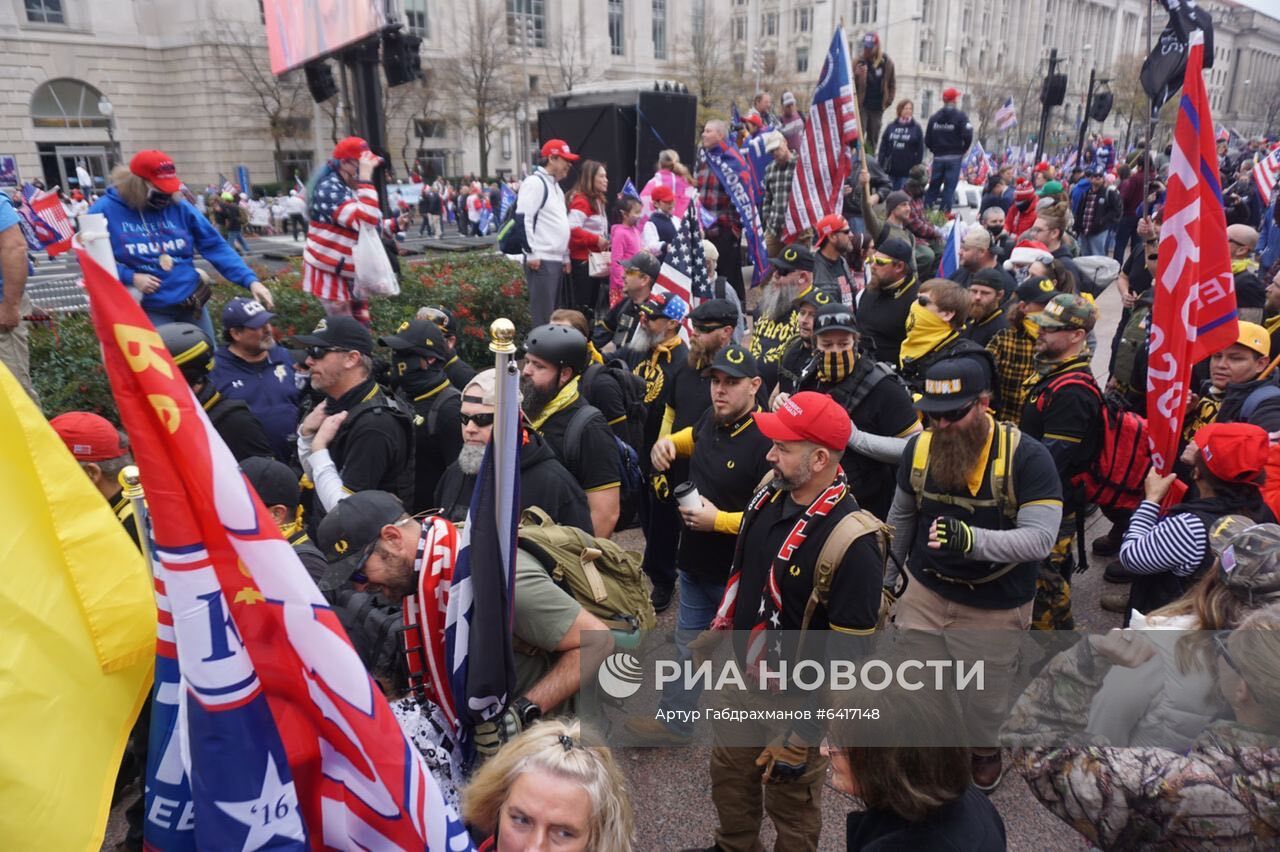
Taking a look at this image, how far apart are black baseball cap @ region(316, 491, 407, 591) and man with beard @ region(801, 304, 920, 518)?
7.58 ft

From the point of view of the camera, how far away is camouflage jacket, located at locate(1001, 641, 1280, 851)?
196 centimetres

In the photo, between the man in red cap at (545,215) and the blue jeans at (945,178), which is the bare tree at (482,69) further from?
the man in red cap at (545,215)

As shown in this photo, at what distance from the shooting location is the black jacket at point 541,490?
3525 mm

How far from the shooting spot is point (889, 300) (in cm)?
654

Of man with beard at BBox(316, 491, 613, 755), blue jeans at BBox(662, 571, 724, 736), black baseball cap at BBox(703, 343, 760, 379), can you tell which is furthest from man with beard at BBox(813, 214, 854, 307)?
man with beard at BBox(316, 491, 613, 755)

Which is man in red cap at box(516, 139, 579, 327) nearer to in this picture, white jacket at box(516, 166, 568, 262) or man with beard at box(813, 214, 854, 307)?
white jacket at box(516, 166, 568, 262)

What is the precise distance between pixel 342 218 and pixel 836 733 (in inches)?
230

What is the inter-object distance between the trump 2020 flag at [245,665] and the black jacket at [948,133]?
1659cm

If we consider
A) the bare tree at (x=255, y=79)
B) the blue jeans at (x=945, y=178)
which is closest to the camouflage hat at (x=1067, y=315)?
the blue jeans at (x=945, y=178)

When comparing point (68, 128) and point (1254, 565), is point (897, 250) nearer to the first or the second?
point (1254, 565)

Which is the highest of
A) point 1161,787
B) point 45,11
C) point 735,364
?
point 45,11

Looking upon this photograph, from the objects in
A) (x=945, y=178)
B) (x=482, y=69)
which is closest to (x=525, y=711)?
(x=945, y=178)

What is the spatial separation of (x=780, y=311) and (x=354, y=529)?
13.9ft

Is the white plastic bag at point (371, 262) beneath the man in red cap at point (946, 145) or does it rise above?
beneath
